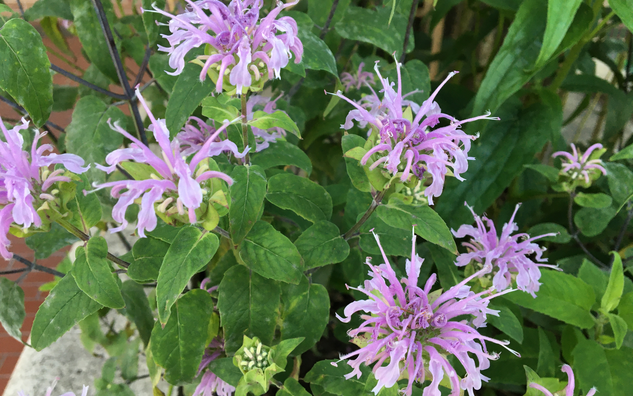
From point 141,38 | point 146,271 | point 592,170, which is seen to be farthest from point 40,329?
point 592,170

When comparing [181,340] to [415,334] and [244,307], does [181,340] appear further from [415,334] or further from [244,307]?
[415,334]

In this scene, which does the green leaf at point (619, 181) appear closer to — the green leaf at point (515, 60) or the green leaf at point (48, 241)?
the green leaf at point (515, 60)

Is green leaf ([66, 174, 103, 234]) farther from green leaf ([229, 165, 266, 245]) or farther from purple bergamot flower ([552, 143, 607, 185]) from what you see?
purple bergamot flower ([552, 143, 607, 185])

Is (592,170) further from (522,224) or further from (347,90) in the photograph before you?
(347,90)

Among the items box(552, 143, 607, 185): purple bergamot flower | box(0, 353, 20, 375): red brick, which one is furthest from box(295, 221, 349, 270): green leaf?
box(0, 353, 20, 375): red brick

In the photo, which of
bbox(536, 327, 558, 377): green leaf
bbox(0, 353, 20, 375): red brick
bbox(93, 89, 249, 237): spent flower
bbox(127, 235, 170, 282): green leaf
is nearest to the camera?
bbox(93, 89, 249, 237): spent flower

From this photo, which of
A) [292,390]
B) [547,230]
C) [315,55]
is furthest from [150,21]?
[547,230]
